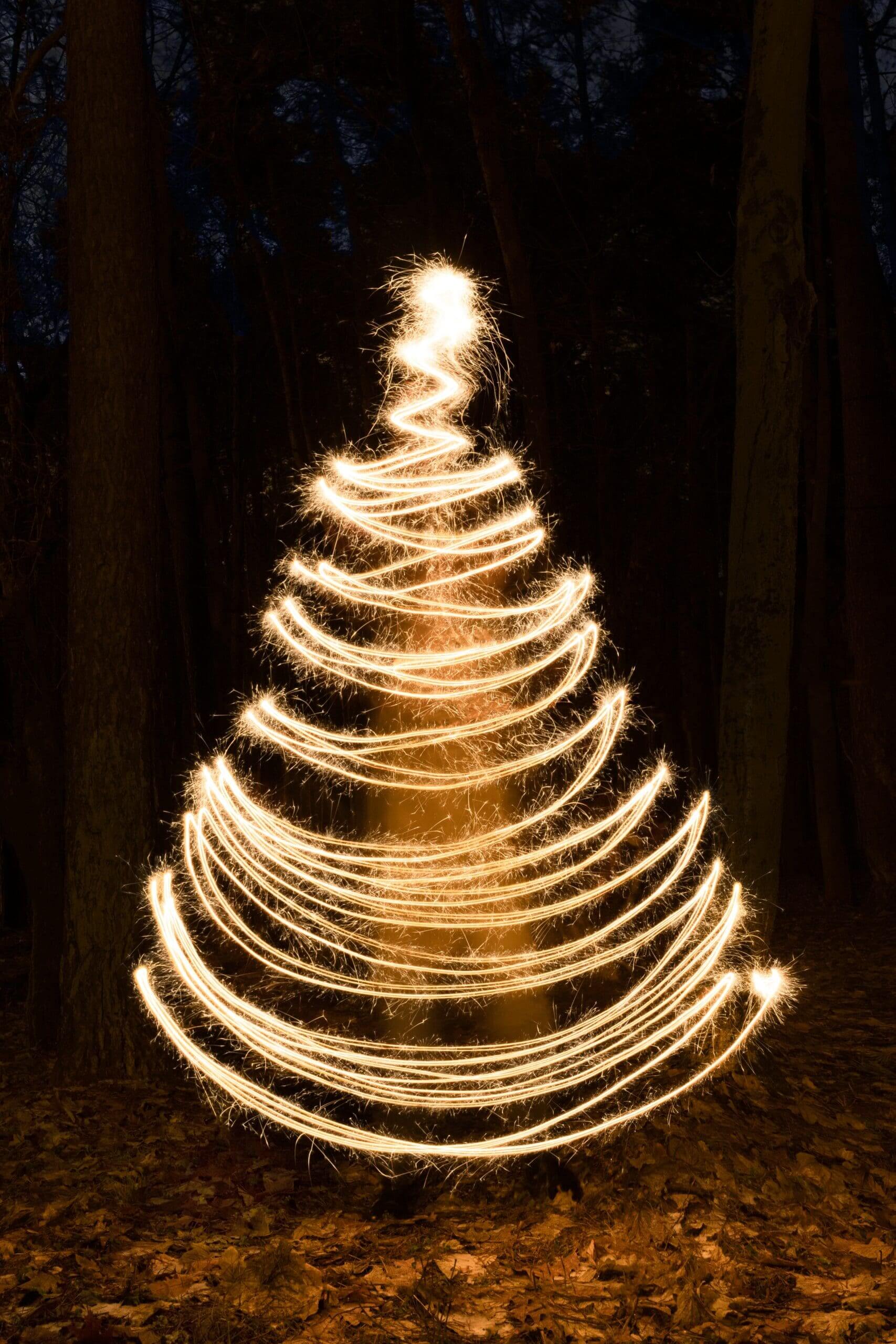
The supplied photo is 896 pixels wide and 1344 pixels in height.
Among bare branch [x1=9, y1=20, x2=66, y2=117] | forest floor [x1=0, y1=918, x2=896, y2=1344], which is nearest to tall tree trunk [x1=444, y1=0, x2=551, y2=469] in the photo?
bare branch [x1=9, y1=20, x2=66, y2=117]

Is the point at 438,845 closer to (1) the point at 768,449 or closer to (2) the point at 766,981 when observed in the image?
(2) the point at 766,981

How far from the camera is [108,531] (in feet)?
21.8

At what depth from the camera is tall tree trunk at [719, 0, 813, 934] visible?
21.0ft

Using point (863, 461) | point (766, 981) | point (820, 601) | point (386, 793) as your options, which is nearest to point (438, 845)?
point (386, 793)

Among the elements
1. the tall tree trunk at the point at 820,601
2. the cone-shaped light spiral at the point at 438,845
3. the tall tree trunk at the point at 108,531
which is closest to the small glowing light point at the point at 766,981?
the cone-shaped light spiral at the point at 438,845

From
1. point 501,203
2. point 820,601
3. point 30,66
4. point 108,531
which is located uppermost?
point 501,203

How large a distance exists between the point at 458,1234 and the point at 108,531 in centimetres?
413

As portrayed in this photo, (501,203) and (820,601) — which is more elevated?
(501,203)

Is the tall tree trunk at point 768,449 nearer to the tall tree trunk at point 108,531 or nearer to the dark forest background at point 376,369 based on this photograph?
the dark forest background at point 376,369

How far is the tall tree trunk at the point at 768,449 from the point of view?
641cm

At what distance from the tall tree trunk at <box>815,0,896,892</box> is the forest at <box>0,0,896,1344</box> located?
46mm

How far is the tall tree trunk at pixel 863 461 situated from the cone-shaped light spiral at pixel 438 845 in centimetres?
587

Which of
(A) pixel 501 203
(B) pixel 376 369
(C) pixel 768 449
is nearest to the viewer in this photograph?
(C) pixel 768 449

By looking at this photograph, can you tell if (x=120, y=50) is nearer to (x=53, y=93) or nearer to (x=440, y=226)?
(x=53, y=93)
